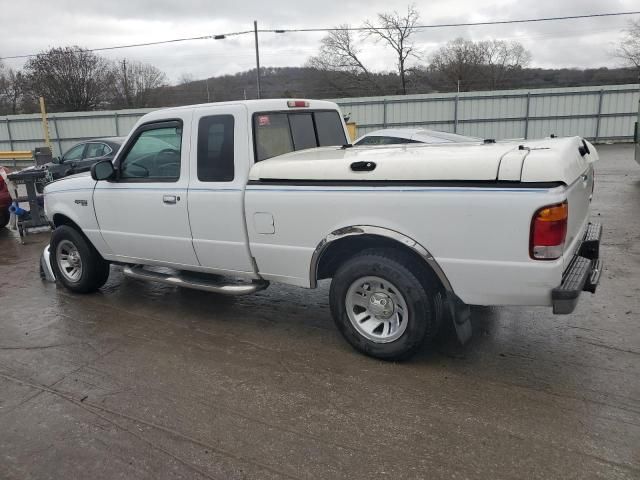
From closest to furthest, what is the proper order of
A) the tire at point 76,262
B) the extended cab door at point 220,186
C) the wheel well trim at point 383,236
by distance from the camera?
the wheel well trim at point 383,236, the extended cab door at point 220,186, the tire at point 76,262

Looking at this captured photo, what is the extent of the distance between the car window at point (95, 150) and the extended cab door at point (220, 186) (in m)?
9.92

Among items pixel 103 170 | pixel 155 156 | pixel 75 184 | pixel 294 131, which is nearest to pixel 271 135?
pixel 294 131

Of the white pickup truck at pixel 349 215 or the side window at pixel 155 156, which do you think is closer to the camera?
the white pickup truck at pixel 349 215

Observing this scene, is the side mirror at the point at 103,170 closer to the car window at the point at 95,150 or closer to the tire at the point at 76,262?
the tire at the point at 76,262

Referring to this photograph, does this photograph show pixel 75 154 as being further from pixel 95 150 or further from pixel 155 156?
pixel 155 156

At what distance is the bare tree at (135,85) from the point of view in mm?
48981

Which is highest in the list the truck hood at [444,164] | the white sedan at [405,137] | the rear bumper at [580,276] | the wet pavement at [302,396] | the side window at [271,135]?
the side window at [271,135]

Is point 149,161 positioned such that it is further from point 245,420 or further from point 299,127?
point 245,420

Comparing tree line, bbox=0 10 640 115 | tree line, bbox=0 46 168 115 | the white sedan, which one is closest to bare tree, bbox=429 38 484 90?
tree line, bbox=0 10 640 115

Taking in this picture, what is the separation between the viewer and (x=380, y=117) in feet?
81.0

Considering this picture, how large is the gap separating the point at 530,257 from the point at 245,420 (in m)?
2.08

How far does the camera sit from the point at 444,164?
135 inches

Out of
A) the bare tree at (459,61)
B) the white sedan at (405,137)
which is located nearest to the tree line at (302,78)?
the bare tree at (459,61)

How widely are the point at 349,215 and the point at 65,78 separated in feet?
159
